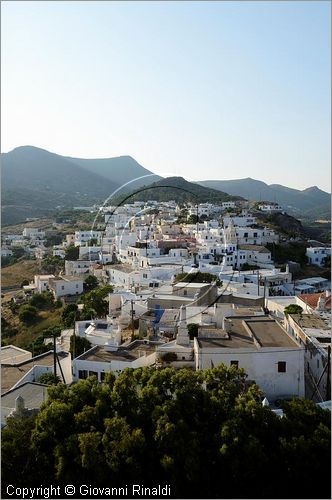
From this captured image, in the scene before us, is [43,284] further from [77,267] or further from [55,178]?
[55,178]

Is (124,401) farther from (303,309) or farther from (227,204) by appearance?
(227,204)

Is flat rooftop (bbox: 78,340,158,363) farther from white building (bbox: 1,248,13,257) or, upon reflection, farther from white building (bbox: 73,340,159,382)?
white building (bbox: 1,248,13,257)

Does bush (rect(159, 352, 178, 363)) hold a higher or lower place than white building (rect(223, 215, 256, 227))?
lower

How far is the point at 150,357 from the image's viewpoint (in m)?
9.60

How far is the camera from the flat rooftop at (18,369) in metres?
9.50

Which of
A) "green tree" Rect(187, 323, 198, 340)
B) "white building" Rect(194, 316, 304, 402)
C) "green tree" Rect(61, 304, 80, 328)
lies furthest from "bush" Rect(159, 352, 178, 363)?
"green tree" Rect(61, 304, 80, 328)

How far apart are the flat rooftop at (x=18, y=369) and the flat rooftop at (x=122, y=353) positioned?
0.95 m

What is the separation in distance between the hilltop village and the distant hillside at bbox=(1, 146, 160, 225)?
38.8 metres

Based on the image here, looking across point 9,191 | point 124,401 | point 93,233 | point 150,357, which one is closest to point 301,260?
point 93,233

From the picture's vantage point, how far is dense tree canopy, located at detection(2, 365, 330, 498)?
5.45 meters

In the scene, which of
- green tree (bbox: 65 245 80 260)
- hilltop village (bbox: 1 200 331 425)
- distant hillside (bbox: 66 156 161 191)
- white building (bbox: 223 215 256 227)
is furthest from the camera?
distant hillside (bbox: 66 156 161 191)

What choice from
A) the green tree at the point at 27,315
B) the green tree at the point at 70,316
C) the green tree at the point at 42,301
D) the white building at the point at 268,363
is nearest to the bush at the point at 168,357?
the white building at the point at 268,363

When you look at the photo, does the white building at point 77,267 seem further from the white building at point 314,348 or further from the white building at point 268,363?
the white building at point 268,363

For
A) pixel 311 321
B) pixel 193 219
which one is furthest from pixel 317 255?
pixel 311 321
